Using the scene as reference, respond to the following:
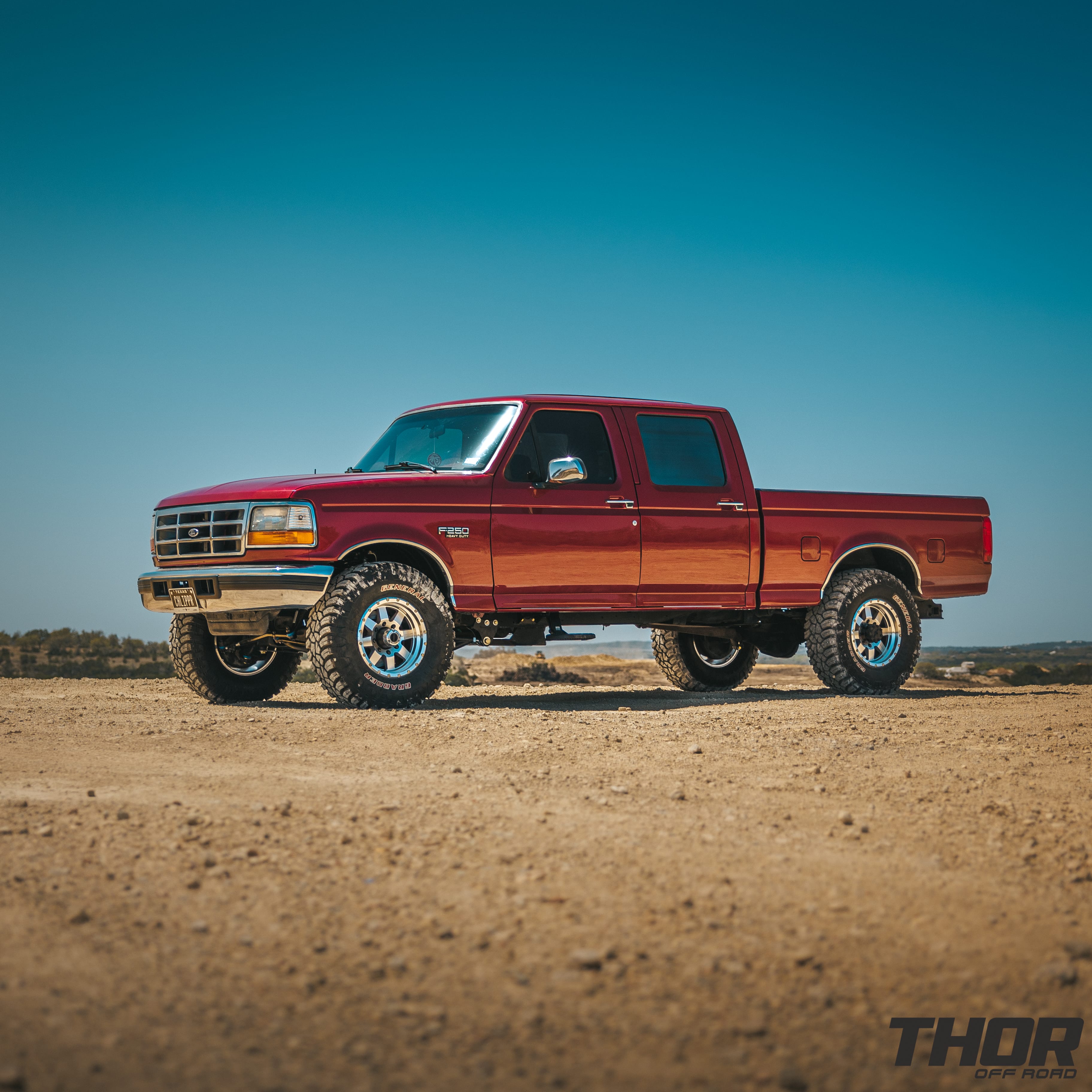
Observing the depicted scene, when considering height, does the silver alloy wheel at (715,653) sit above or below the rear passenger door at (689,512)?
below

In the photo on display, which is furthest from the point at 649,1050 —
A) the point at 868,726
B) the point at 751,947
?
the point at 868,726

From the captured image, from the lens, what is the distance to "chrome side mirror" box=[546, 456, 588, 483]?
8.91 m

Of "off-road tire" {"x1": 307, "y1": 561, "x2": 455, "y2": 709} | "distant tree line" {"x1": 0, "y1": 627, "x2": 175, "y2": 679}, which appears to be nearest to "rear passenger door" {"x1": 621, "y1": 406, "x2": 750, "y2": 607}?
"off-road tire" {"x1": 307, "y1": 561, "x2": 455, "y2": 709}

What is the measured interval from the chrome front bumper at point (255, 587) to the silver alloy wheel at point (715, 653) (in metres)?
5.52

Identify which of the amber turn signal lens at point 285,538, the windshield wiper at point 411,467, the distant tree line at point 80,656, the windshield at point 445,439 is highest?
the windshield at point 445,439

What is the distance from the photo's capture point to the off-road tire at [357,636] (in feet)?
28.4

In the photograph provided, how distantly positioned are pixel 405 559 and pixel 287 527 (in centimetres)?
106

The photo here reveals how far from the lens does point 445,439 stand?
32.3 ft

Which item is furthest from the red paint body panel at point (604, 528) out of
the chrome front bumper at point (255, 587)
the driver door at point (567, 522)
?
the chrome front bumper at point (255, 587)

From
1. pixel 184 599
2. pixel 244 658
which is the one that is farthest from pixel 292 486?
pixel 244 658

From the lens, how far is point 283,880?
13.6 feet

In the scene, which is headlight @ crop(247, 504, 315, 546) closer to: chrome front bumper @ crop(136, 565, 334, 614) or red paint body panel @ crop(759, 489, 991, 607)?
chrome front bumper @ crop(136, 565, 334, 614)

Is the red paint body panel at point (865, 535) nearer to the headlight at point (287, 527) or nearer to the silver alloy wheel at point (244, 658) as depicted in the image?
the headlight at point (287, 527)

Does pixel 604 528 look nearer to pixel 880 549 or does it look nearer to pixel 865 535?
pixel 865 535
